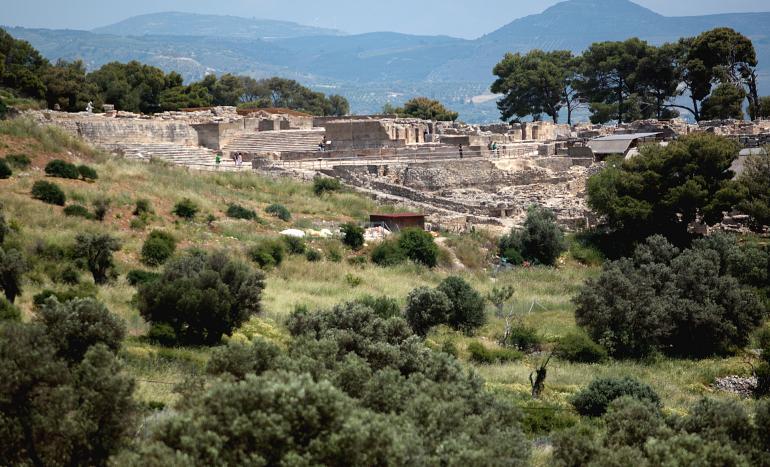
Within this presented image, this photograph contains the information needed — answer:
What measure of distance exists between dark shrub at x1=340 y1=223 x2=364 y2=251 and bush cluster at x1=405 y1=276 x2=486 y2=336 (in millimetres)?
5074

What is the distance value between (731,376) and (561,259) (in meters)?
9.82

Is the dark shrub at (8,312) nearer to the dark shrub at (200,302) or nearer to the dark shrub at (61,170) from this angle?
the dark shrub at (200,302)

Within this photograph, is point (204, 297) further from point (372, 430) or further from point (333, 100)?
point (333, 100)

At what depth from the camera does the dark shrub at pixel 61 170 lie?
1069 inches

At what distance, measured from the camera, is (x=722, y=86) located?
49312mm

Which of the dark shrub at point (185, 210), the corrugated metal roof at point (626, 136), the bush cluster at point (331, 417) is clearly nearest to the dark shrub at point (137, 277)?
the dark shrub at point (185, 210)

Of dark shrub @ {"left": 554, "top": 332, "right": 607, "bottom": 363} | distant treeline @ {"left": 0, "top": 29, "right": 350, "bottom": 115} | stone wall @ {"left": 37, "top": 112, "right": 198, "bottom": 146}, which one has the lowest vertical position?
dark shrub @ {"left": 554, "top": 332, "right": 607, "bottom": 363}

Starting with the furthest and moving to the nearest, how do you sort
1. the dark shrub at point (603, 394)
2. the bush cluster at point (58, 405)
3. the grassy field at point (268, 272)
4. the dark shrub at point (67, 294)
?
the grassy field at point (268, 272) → the dark shrub at point (67, 294) → the dark shrub at point (603, 394) → the bush cluster at point (58, 405)

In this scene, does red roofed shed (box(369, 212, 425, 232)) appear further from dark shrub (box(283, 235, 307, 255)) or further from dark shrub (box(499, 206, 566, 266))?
dark shrub (box(283, 235, 307, 255))

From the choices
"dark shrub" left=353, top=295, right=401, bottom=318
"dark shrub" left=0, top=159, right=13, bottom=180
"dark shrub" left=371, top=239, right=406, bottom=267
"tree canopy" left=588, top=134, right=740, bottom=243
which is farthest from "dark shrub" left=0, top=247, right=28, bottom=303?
"tree canopy" left=588, top=134, right=740, bottom=243

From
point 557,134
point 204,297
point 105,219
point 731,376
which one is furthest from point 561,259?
point 557,134

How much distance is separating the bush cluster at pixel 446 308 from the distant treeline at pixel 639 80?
30.5 meters

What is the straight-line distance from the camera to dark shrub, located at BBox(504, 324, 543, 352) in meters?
21.4

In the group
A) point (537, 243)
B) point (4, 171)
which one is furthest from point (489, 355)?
point (4, 171)
